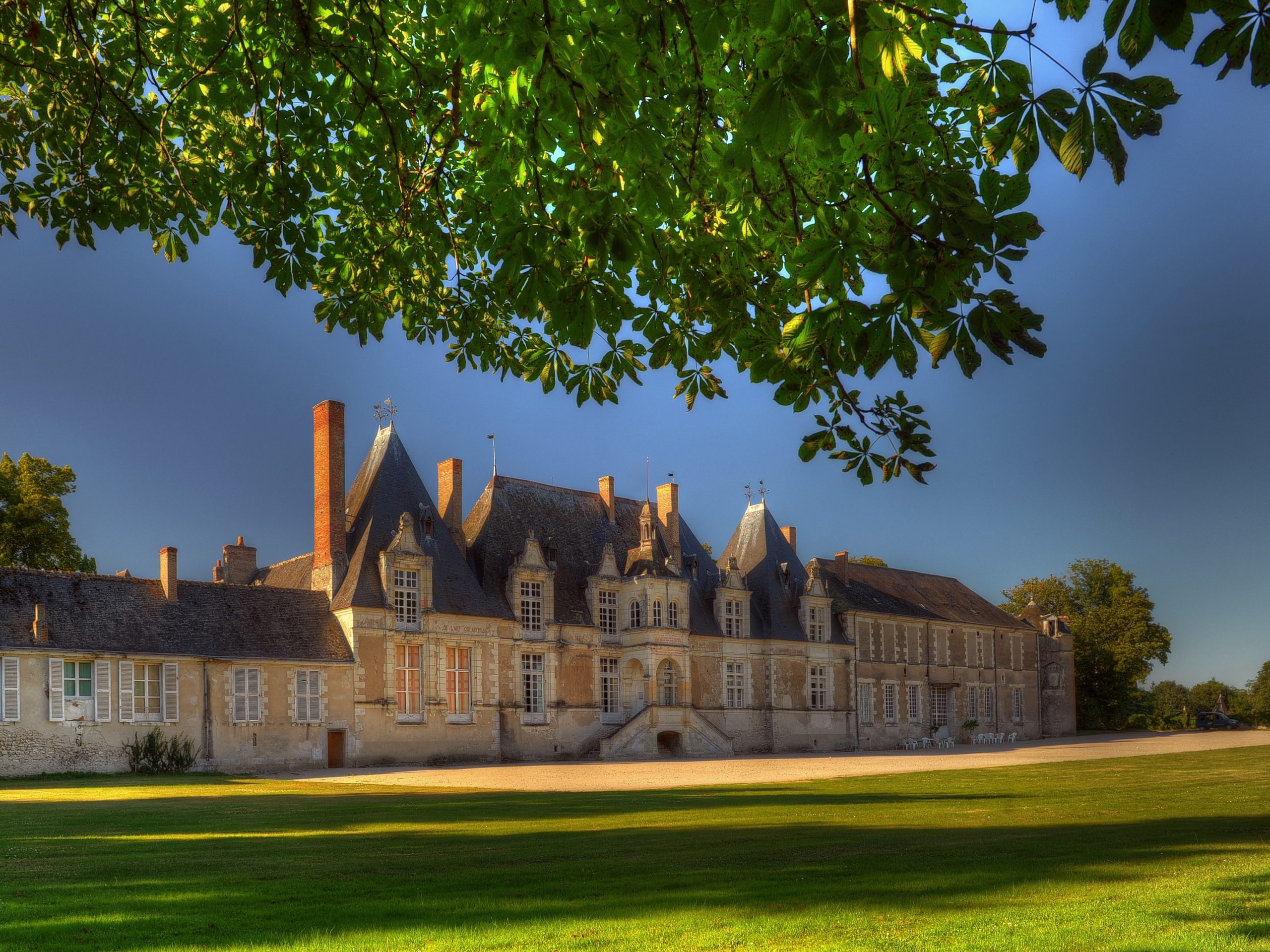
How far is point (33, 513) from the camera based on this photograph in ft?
119

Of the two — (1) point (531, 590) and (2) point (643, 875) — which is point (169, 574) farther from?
(2) point (643, 875)

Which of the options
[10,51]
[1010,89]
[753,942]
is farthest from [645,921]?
[10,51]

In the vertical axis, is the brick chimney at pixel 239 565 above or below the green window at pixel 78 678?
above

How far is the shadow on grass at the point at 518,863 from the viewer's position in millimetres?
7070

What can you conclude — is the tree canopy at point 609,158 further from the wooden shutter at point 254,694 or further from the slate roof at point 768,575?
the slate roof at point 768,575

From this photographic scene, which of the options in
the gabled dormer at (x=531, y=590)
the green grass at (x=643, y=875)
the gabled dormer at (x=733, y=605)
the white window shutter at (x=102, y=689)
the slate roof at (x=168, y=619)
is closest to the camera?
the green grass at (x=643, y=875)

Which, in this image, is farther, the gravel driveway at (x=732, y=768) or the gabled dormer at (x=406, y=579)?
the gabled dormer at (x=406, y=579)

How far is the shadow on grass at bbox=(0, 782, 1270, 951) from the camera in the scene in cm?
707

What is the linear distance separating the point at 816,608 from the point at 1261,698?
36526mm

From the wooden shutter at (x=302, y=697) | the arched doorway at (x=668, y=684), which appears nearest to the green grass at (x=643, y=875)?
the wooden shutter at (x=302, y=697)

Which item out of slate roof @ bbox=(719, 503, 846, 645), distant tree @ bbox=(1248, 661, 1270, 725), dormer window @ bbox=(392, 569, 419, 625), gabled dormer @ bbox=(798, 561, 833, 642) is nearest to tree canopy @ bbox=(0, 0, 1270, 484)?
dormer window @ bbox=(392, 569, 419, 625)

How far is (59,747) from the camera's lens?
27.6 m

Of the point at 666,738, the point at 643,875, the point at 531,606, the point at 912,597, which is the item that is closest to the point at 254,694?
the point at 531,606

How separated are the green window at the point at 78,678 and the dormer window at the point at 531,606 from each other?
557 inches
